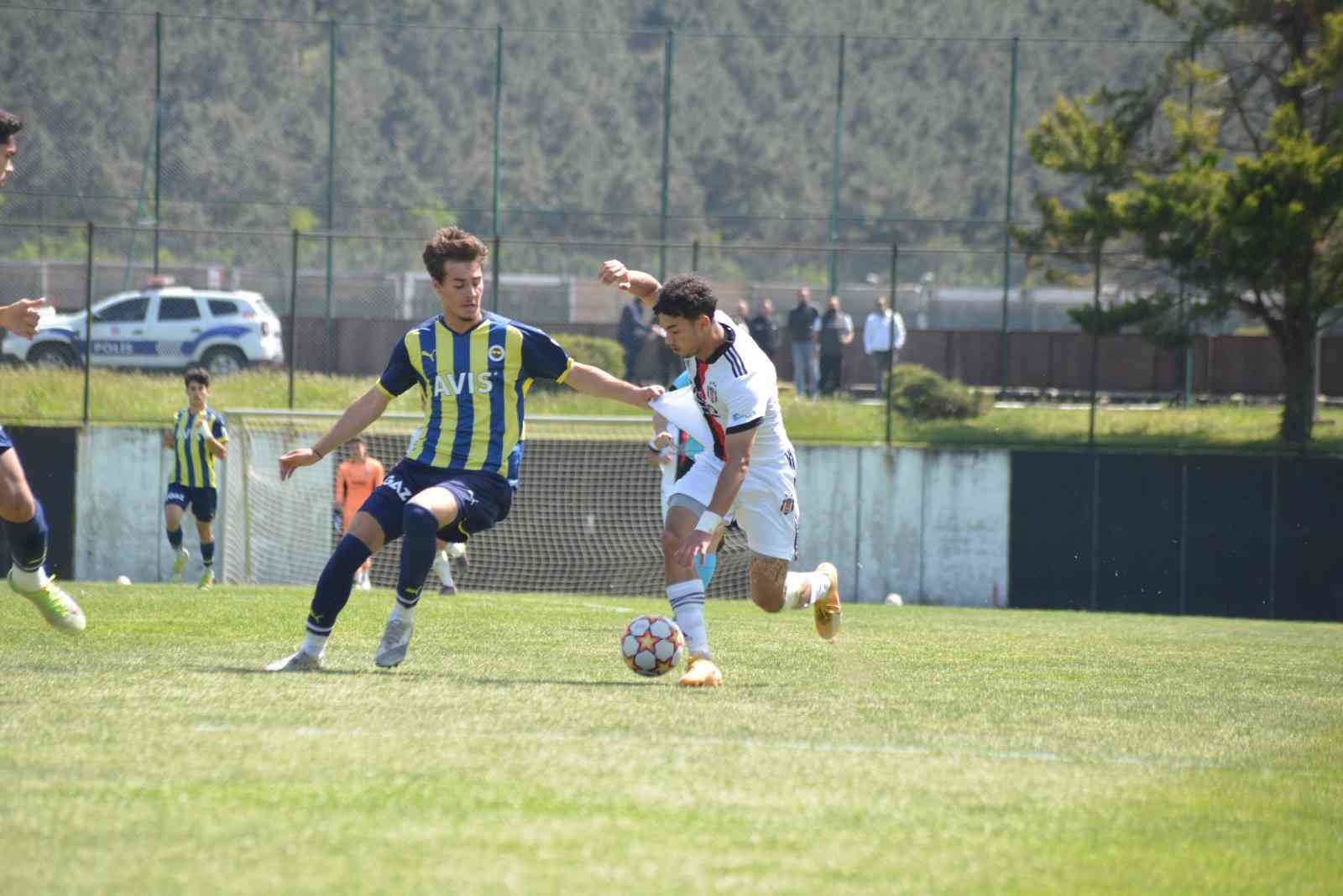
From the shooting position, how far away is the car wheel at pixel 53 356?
2333 cm

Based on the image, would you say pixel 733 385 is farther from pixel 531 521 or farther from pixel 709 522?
pixel 531 521

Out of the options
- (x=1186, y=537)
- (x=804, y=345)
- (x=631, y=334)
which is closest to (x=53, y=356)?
(x=631, y=334)

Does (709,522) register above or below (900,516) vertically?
above

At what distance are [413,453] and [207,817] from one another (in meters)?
3.36

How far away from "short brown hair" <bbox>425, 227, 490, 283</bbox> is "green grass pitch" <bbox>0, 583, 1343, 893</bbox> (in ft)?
5.78

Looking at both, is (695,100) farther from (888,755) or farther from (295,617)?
(888,755)

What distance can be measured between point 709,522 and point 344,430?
5.42 ft

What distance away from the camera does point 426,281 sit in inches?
1630

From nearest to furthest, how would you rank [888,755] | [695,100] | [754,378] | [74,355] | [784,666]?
[888,755] < [754,378] < [784,666] < [74,355] < [695,100]

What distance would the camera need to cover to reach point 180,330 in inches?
1089

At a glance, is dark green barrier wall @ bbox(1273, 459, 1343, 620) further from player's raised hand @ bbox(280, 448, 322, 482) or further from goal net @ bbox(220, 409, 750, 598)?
player's raised hand @ bbox(280, 448, 322, 482)

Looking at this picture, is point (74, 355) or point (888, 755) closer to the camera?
point (888, 755)

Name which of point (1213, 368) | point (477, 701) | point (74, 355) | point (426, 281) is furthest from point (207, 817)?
point (426, 281)

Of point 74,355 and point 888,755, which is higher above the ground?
point 74,355
